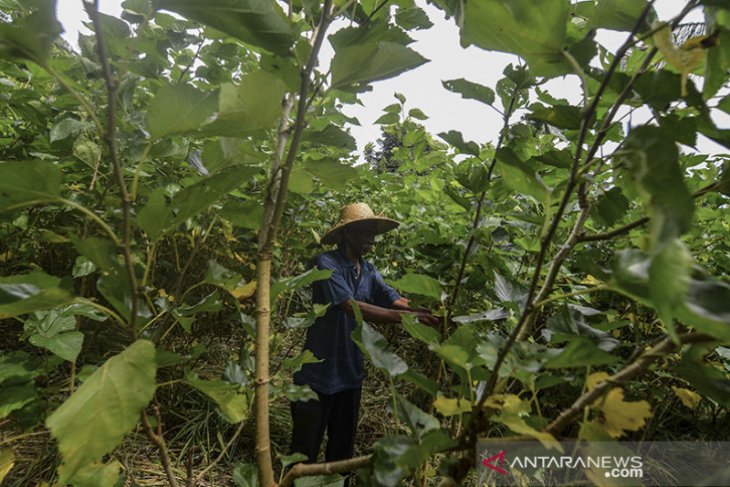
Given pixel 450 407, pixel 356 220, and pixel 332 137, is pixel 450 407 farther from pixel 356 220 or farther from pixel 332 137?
pixel 356 220

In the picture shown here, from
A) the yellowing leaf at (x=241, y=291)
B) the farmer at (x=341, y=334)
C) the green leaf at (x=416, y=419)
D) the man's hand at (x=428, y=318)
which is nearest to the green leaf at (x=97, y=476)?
the yellowing leaf at (x=241, y=291)

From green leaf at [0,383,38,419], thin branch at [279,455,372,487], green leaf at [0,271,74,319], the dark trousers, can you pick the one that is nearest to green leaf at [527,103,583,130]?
thin branch at [279,455,372,487]

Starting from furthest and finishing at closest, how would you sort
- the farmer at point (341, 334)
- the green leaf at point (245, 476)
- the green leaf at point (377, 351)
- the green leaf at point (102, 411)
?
the farmer at point (341, 334) < the green leaf at point (245, 476) < the green leaf at point (377, 351) < the green leaf at point (102, 411)

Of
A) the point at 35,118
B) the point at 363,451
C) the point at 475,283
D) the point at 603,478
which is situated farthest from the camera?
the point at 363,451

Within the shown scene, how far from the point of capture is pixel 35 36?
41 centimetres

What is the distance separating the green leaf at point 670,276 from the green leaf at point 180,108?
1.47ft

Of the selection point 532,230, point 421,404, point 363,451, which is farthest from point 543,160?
point 363,451

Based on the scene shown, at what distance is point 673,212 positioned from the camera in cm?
28

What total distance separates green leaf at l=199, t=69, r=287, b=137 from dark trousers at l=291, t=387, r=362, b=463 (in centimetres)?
171

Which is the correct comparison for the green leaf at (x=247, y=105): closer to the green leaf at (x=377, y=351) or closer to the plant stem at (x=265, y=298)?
the plant stem at (x=265, y=298)

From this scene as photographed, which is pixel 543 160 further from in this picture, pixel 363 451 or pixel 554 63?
pixel 363 451

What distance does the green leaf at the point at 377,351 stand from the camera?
23.3 inches

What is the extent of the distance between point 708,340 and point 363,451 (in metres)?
2.41

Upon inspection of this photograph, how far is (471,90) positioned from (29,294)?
846mm
